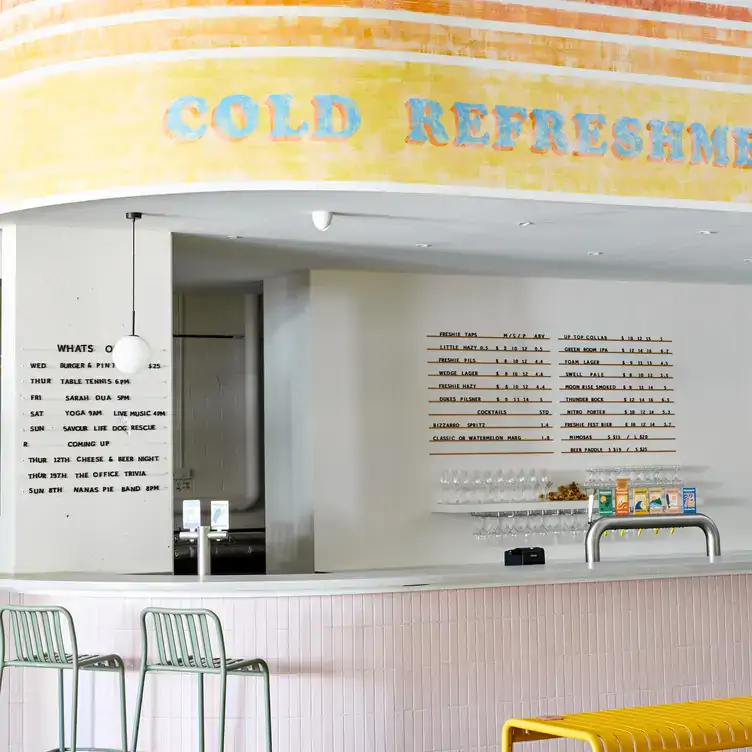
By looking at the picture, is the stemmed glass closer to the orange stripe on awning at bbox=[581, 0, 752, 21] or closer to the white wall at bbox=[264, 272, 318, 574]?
the white wall at bbox=[264, 272, 318, 574]

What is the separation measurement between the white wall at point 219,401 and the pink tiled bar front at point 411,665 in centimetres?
295

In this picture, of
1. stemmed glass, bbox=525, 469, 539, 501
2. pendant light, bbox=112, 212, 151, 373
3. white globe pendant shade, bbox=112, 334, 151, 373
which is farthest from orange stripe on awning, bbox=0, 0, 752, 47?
stemmed glass, bbox=525, 469, 539, 501

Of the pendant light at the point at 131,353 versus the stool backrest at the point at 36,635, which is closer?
the stool backrest at the point at 36,635

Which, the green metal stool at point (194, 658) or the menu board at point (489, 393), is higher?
the menu board at point (489, 393)

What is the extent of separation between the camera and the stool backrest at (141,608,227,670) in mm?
4262

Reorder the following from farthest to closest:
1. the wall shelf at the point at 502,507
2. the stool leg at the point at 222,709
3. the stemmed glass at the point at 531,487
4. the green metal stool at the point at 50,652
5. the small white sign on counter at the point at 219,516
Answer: the stemmed glass at the point at 531,487
the wall shelf at the point at 502,507
the small white sign on counter at the point at 219,516
the green metal stool at the point at 50,652
the stool leg at the point at 222,709

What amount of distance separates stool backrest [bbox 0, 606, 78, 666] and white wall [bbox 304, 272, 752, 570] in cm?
238

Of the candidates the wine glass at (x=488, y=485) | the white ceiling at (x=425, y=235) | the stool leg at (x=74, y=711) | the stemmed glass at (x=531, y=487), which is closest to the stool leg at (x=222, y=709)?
the stool leg at (x=74, y=711)

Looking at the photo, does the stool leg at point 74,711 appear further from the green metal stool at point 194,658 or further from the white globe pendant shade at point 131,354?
the white globe pendant shade at point 131,354

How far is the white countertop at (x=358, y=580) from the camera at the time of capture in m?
4.50

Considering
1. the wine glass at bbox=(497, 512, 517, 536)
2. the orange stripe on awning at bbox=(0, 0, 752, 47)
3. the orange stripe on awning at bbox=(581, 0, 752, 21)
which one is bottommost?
the wine glass at bbox=(497, 512, 517, 536)

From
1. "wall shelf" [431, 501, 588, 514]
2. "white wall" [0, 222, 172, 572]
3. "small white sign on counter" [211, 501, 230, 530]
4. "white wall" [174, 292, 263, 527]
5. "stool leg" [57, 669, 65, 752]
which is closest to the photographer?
"stool leg" [57, 669, 65, 752]

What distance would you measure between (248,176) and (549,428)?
3.29 m

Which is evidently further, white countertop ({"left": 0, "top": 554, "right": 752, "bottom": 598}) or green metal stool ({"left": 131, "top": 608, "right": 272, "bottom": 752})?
white countertop ({"left": 0, "top": 554, "right": 752, "bottom": 598})
